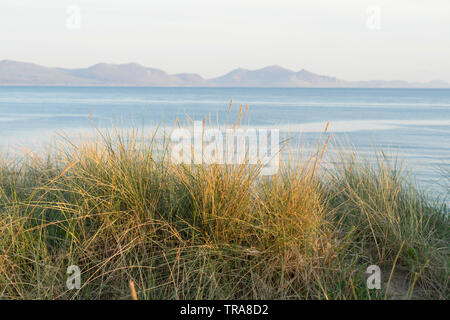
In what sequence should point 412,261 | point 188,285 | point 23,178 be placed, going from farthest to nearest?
point 23,178
point 412,261
point 188,285

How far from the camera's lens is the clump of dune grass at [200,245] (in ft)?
9.51

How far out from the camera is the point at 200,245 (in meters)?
2.99

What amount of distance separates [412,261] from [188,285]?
5.43ft

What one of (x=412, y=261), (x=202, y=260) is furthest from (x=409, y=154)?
(x=202, y=260)

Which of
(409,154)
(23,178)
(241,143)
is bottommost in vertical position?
(409,154)

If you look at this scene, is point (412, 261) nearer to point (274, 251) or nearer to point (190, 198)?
point (274, 251)

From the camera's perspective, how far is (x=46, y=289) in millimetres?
2889

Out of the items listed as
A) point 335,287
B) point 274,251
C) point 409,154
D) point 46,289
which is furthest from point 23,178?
point 409,154

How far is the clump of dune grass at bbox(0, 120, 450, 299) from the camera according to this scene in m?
2.90

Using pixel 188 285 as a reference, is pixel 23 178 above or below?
above

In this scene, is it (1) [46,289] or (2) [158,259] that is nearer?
(1) [46,289]
